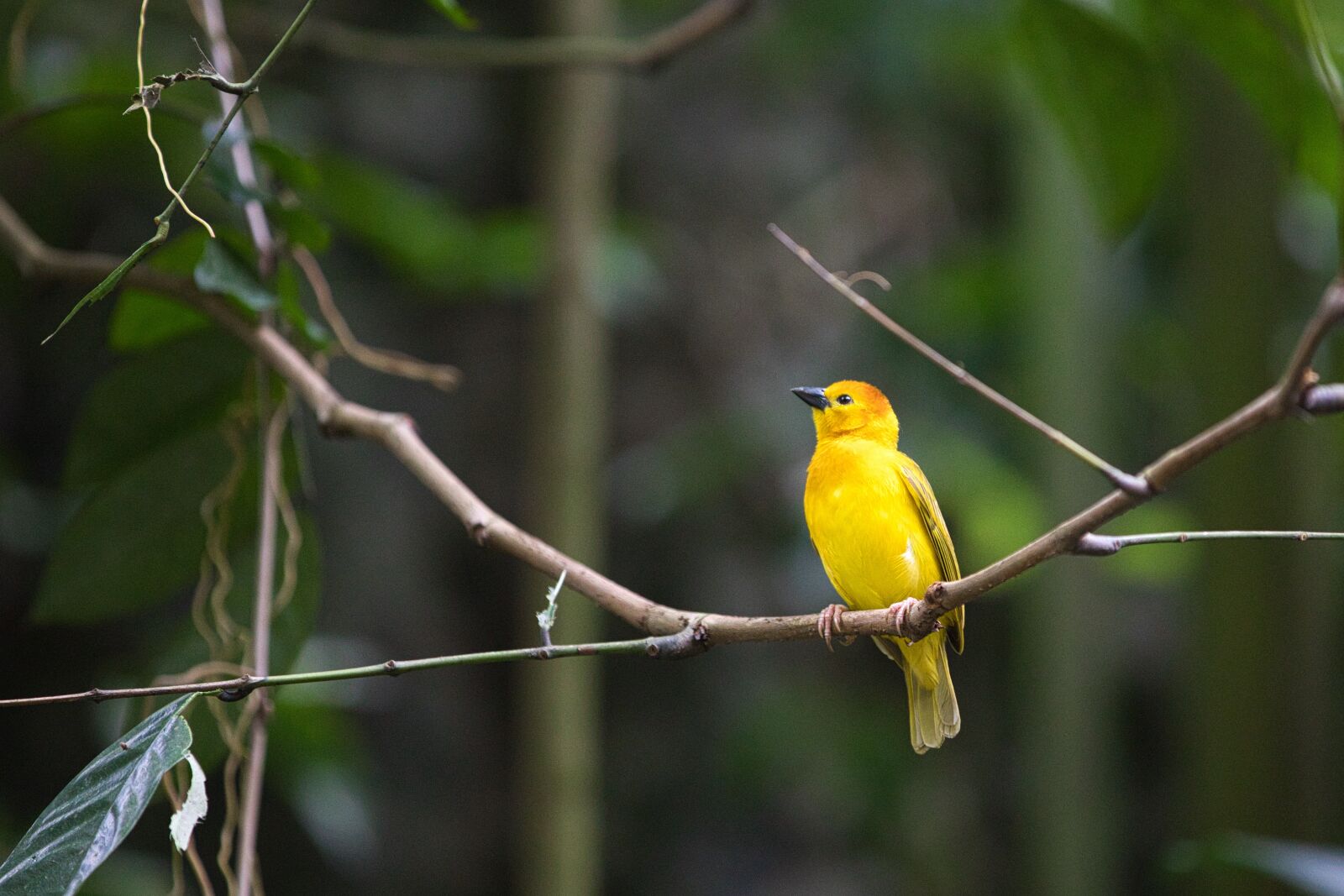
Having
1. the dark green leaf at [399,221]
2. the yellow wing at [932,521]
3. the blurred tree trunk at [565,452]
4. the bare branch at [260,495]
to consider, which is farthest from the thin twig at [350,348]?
the dark green leaf at [399,221]

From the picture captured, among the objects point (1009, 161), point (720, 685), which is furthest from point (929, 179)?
point (720, 685)

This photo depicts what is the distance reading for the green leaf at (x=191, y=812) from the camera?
761mm

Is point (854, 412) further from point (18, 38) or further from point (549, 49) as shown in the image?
point (18, 38)

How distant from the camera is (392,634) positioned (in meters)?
3.58

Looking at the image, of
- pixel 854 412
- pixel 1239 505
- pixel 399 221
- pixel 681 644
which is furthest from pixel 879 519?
pixel 399 221

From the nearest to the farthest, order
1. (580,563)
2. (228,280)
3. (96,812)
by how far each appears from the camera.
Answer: (96,812) < (580,563) < (228,280)

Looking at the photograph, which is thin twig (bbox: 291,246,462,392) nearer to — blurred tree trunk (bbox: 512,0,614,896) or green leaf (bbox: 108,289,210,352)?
green leaf (bbox: 108,289,210,352)

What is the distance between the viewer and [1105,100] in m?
1.30

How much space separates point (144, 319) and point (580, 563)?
68 cm

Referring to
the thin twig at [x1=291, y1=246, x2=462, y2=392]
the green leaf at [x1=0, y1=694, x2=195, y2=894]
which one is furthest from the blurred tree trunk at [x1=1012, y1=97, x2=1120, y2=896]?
the green leaf at [x1=0, y1=694, x2=195, y2=894]

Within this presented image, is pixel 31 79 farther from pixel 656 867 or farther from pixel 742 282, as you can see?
pixel 656 867

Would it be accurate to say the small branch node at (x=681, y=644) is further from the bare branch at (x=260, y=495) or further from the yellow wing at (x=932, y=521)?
the yellow wing at (x=932, y=521)

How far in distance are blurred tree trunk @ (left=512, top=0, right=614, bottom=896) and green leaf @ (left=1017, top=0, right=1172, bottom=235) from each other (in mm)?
990

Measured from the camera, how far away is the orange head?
53.0 inches
